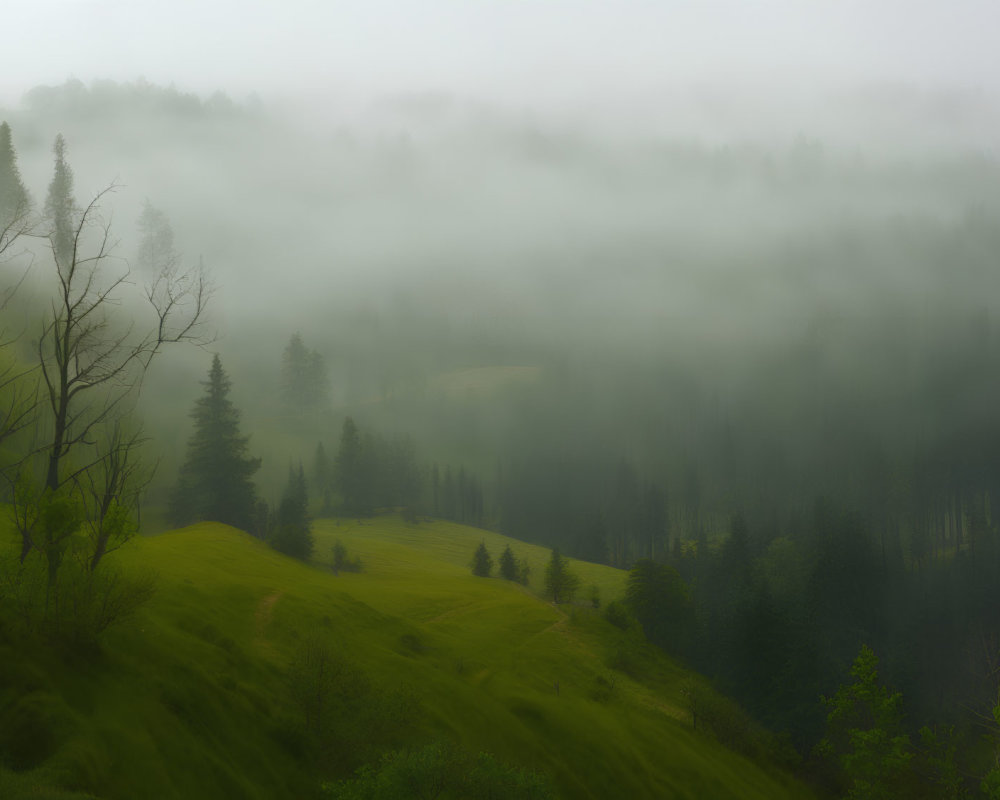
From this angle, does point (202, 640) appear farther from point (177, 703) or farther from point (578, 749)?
point (578, 749)

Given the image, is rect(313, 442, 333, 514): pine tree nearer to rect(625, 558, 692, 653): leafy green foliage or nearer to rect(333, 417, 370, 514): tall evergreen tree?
rect(333, 417, 370, 514): tall evergreen tree

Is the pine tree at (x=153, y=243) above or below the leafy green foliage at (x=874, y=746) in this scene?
above

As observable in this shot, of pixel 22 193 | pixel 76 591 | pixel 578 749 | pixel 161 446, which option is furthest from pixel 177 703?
pixel 161 446

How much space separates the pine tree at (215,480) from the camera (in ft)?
298

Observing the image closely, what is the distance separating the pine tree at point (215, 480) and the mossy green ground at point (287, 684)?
9.67 meters

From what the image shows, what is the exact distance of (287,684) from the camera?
4034cm

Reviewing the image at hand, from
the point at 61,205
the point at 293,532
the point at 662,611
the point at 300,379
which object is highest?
the point at 61,205

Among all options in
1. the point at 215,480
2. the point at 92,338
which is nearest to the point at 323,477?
the point at 215,480

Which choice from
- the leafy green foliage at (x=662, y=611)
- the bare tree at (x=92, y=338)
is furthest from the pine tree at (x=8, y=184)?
the leafy green foliage at (x=662, y=611)

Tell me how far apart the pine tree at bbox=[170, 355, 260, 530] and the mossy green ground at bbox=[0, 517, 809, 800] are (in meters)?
9.67

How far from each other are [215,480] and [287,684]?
57290mm

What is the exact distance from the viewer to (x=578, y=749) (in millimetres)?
52281

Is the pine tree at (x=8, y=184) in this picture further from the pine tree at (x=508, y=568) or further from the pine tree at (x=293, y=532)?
the pine tree at (x=508, y=568)

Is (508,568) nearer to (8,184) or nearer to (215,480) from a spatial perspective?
(215,480)
